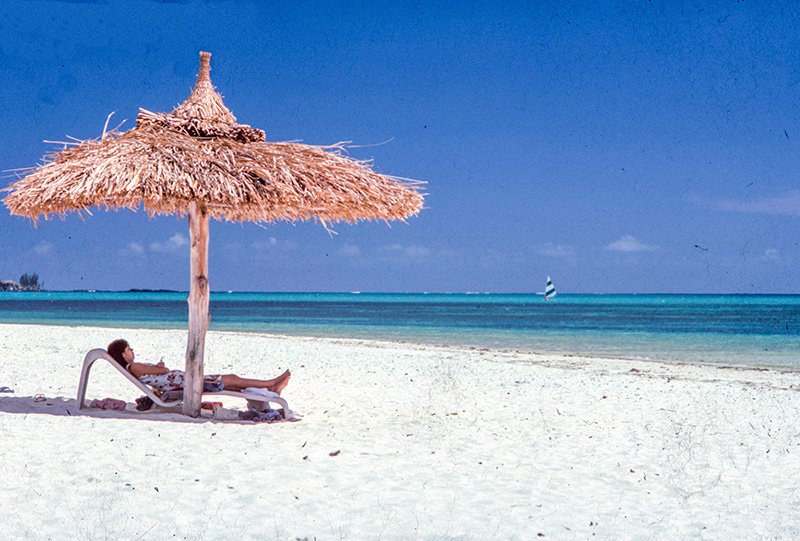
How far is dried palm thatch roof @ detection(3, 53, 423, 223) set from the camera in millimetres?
4898

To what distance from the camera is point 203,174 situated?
4953 mm

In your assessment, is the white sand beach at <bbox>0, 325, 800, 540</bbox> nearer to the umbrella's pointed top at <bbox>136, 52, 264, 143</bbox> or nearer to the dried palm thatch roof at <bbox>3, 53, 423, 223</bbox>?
the dried palm thatch roof at <bbox>3, 53, 423, 223</bbox>

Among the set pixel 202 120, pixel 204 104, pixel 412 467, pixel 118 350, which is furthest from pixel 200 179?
pixel 412 467

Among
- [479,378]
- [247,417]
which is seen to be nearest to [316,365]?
[479,378]

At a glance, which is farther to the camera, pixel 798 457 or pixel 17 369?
pixel 17 369

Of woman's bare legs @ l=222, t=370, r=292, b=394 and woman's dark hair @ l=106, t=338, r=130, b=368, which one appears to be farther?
woman's bare legs @ l=222, t=370, r=292, b=394

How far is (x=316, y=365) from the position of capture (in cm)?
1104

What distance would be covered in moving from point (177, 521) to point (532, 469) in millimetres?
2303

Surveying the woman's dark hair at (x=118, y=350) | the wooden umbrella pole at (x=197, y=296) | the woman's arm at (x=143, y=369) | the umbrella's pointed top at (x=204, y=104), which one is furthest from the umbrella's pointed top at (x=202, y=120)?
the woman's arm at (x=143, y=369)

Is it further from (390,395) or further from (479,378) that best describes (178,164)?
(479,378)

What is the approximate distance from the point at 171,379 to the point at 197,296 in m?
0.98

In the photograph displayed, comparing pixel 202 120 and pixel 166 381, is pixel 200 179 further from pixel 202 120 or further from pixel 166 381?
pixel 166 381

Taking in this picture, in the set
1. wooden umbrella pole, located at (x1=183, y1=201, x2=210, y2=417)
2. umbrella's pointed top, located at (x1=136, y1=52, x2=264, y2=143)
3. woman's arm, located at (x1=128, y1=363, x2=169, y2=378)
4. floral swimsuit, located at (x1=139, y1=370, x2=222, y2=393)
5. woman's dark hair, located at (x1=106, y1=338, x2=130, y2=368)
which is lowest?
floral swimsuit, located at (x1=139, y1=370, x2=222, y2=393)

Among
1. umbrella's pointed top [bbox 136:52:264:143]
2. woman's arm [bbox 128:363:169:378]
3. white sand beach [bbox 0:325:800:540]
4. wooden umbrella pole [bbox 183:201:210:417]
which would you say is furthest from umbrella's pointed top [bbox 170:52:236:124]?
white sand beach [bbox 0:325:800:540]
